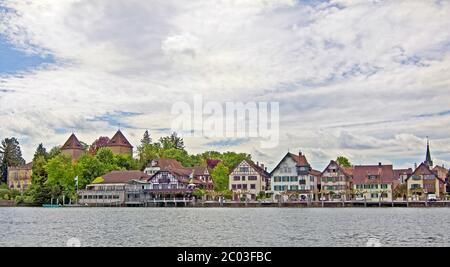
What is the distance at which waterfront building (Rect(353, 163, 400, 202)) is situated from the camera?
60.0 meters

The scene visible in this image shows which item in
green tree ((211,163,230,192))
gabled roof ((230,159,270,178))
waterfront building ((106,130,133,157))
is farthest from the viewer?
waterfront building ((106,130,133,157))

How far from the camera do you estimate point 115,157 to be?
71062mm

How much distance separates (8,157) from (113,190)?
2176cm

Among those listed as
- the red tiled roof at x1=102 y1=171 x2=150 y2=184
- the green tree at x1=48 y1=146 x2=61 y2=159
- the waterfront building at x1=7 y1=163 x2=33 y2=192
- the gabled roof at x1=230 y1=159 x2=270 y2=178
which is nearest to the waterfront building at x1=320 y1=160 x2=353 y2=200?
the gabled roof at x1=230 y1=159 x2=270 y2=178

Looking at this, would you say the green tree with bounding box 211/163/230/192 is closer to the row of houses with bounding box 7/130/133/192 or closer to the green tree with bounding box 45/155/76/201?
the row of houses with bounding box 7/130/133/192

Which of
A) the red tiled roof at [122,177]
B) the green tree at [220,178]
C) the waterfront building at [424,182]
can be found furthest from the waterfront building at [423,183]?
the red tiled roof at [122,177]

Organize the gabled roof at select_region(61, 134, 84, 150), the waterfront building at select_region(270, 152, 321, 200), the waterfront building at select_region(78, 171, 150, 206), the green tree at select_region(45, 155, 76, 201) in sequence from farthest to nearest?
1. the gabled roof at select_region(61, 134, 84, 150)
2. the green tree at select_region(45, 155, 76, 201)
3. the waterfront building at select_region(78, 171, 150, 206)
4. the waterfront building at select_region(270, 152, 321, 200)

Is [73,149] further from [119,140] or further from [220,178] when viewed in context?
[220,178]

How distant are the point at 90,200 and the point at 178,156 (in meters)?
15.4

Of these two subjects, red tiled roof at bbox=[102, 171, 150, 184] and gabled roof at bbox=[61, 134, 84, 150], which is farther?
gabled roof at bbox=[61, 134, 84, 150]

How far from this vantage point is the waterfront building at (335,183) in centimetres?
6012

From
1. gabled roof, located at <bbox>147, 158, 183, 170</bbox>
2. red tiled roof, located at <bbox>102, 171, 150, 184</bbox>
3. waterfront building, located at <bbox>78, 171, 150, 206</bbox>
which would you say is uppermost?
gabled roof, located at <bbox>147, 158, 183, 170</bbox>
